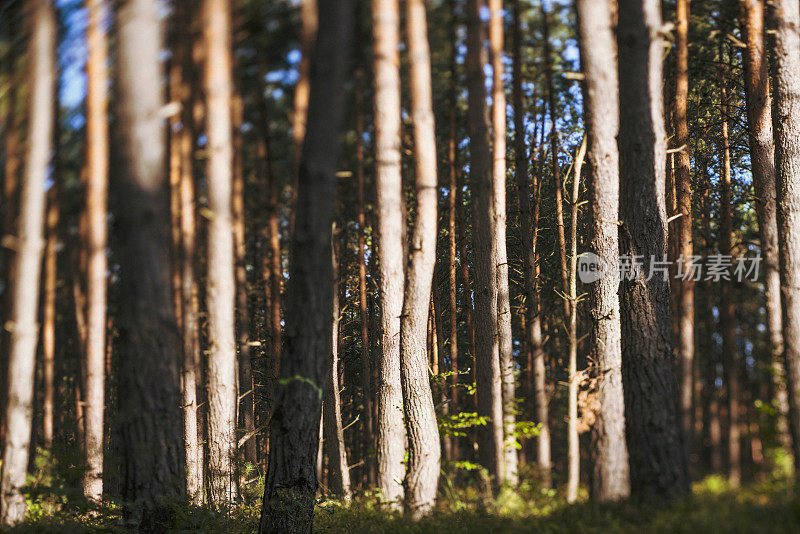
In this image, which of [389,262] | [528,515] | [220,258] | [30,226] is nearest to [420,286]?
[389,262]

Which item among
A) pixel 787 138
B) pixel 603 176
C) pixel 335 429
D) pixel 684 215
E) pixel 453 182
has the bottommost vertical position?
pixel 335 429

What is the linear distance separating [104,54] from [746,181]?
14.3 m

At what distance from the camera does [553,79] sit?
55.0 feet

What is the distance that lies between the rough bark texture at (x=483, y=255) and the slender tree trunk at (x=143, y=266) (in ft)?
15.0

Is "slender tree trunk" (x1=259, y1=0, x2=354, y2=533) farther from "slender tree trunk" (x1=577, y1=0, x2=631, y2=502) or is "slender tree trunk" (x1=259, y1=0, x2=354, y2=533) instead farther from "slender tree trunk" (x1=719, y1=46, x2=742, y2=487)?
"slender tree trunk" (x1=719, y1=46, x2=742, y2=487)

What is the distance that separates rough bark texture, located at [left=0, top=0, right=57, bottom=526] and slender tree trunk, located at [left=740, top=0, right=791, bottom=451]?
10.9 meters

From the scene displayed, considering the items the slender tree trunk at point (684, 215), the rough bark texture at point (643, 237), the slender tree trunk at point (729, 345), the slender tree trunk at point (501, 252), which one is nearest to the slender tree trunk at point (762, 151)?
the slender tree trunk at point (729, 345)

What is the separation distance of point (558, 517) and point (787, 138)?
7.27 m

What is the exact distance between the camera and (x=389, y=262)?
9.57m

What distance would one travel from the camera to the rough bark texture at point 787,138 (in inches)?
388

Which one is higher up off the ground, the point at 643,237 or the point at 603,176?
the point at 603,176

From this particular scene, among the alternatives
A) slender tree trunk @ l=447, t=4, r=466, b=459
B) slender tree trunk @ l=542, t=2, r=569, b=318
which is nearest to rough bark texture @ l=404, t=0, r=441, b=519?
slender tree trunk @ l=447, t=4, r=466, b=459

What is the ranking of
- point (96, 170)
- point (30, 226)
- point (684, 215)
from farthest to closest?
point (684, 215), point (96, 170), point (30, 226)

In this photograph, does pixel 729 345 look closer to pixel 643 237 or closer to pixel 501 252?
pixel 643 237
